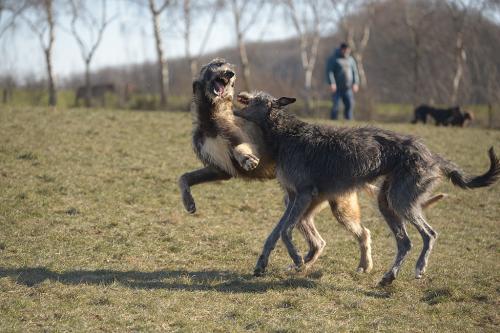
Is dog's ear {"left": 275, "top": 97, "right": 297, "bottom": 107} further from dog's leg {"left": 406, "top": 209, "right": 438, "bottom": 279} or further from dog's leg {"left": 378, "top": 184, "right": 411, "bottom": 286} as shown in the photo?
dog's leg {"left": 406, "top": 209, "right": 438, "bottom": 279}

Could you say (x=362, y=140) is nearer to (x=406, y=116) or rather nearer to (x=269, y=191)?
(x=269, y=191)

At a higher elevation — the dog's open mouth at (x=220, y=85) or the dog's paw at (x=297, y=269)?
the dog's open mouth at (x=220, y=85)

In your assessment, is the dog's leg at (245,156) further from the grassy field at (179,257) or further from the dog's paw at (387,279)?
the dog's paw at (387,279)

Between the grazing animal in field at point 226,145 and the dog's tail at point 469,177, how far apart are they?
769 mm

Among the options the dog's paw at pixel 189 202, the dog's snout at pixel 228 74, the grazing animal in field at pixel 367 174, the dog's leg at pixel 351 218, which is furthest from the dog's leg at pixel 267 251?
the dog's snout at pixel 228 74

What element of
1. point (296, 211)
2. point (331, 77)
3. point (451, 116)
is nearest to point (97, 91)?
point (331, 77)

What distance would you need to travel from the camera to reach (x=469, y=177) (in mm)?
5785

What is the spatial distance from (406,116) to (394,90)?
1419cm

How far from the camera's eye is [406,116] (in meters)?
24.7

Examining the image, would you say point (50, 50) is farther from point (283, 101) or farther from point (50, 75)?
point (283, 101)

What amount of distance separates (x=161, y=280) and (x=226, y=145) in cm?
155

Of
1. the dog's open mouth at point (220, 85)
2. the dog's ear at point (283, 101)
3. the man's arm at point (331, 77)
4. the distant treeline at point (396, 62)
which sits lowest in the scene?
the dog's ear at point (283, 101)

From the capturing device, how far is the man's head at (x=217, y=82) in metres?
6.15

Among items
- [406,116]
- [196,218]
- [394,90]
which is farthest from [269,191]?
[394,90]
